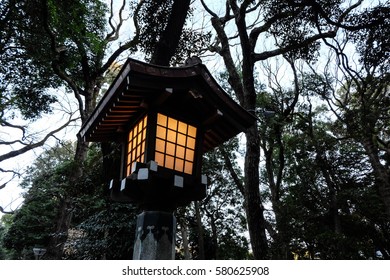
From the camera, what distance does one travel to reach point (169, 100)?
12.3 feet

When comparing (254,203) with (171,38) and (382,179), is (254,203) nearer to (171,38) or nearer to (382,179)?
(171,38)

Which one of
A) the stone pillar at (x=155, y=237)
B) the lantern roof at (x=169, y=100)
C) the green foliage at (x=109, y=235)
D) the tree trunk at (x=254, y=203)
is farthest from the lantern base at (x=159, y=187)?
the green foliage at (x=109, y=235)

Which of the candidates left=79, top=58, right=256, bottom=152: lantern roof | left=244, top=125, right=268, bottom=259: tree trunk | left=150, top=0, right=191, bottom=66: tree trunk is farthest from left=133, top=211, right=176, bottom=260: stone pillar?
left=150, top=0, right=191, bottom=66: tree trunk

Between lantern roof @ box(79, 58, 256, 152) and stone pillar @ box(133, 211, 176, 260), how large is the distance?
1.38 m

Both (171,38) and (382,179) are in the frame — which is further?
(382,179)

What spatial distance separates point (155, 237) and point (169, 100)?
1788 millimetres

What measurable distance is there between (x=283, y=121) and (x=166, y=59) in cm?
640

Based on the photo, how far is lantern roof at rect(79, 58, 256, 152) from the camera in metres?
3.45

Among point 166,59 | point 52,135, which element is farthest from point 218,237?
point 166,59

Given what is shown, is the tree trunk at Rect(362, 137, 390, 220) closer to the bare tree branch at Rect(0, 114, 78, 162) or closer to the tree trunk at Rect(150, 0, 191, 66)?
the tree trunk at Rect(150, 0, 191, 66)

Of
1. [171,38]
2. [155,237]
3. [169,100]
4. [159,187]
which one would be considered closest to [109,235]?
[155,237]

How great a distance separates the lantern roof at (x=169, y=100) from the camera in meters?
3.45

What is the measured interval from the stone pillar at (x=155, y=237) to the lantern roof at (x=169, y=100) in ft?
4.52

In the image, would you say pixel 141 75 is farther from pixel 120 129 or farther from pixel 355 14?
pixel 355 14
